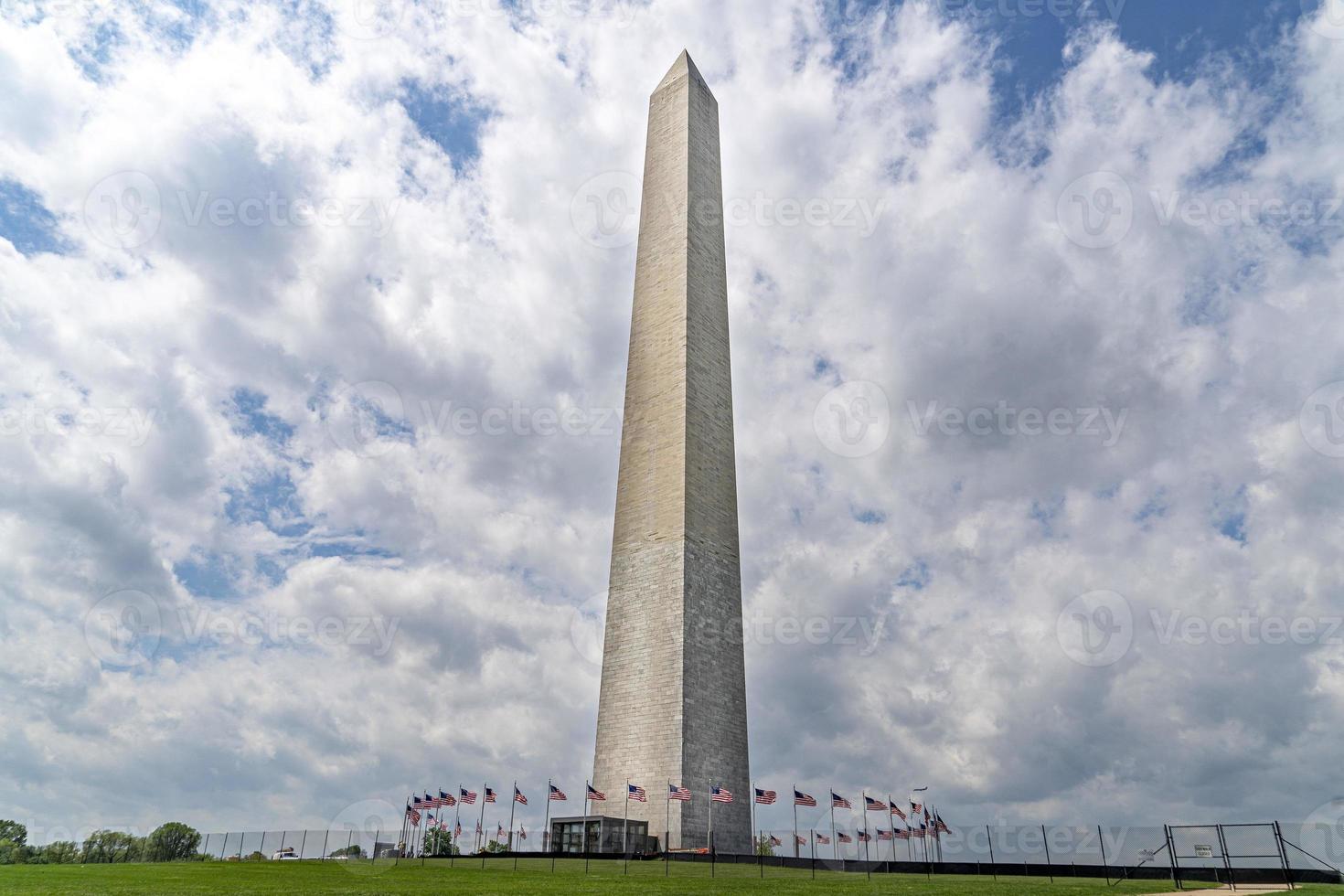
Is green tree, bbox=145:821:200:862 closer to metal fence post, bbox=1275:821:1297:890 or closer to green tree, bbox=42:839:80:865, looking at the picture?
green tree, bbox=42:839:80:865

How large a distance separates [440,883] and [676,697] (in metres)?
15.7

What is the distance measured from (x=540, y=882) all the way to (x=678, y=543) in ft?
58.6

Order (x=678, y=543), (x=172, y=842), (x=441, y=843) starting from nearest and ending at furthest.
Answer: (x=678, y=543), (x=441, y=843), (x=172, y=842)

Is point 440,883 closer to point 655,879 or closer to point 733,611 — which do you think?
point 655,879

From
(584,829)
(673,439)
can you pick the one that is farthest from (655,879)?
(673,439)

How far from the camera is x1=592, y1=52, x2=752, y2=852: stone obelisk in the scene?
35625 millimetres

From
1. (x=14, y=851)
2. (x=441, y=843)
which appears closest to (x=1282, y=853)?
(x=441, y=843)

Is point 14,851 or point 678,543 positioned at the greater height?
point 678,543

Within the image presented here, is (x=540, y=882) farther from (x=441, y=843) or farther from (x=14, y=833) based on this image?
(x=14, y=833)

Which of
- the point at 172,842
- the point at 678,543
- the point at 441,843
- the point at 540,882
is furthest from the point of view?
the point at 172,842

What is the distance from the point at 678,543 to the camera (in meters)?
38.1

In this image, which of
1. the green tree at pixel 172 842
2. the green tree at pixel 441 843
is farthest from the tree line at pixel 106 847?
the green tree at pixel 441 843

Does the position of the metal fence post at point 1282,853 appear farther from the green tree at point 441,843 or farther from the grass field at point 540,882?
the green tree at point 441,843

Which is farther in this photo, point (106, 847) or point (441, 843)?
point (106, 847)
